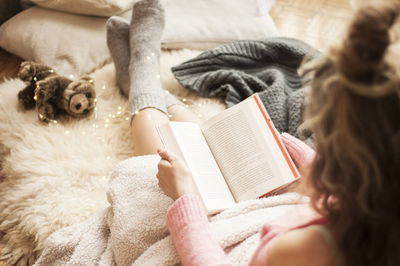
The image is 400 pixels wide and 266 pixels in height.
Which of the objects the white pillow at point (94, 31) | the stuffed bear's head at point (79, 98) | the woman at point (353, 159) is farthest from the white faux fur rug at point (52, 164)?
the woman at point (353, 159)

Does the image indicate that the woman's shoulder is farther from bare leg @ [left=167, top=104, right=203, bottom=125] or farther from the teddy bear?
the teddy bear

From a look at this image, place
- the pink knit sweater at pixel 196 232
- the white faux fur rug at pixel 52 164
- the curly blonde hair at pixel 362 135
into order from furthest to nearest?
the white faux fur rug at pixel 52 164 < the pink knit sweater at pixel 196 232 < the curly blonde hair at pixel 362 135

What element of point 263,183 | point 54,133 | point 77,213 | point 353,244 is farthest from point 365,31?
point 54,133

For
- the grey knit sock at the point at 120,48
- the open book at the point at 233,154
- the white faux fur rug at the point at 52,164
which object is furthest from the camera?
the grey knit sock at the point at 120,48

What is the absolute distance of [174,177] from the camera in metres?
0.72

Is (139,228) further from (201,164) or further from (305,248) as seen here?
(305,248)

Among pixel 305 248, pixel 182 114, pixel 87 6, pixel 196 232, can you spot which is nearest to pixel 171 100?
pixel 182 114

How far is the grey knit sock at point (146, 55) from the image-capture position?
3.40 feet

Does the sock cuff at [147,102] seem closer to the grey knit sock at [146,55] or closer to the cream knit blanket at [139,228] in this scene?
the grey knit sock at [146,55]

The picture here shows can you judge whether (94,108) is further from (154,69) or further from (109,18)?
(109,18)

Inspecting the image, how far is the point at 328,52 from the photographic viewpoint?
1.20ft

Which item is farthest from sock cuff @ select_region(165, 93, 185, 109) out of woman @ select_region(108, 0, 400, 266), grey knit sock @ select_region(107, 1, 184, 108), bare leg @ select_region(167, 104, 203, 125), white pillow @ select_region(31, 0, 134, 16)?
woman @ select_region(108, 0, 400, 266)

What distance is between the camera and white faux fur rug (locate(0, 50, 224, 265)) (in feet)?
2.93

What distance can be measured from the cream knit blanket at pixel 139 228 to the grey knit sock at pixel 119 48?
1.28 feet
